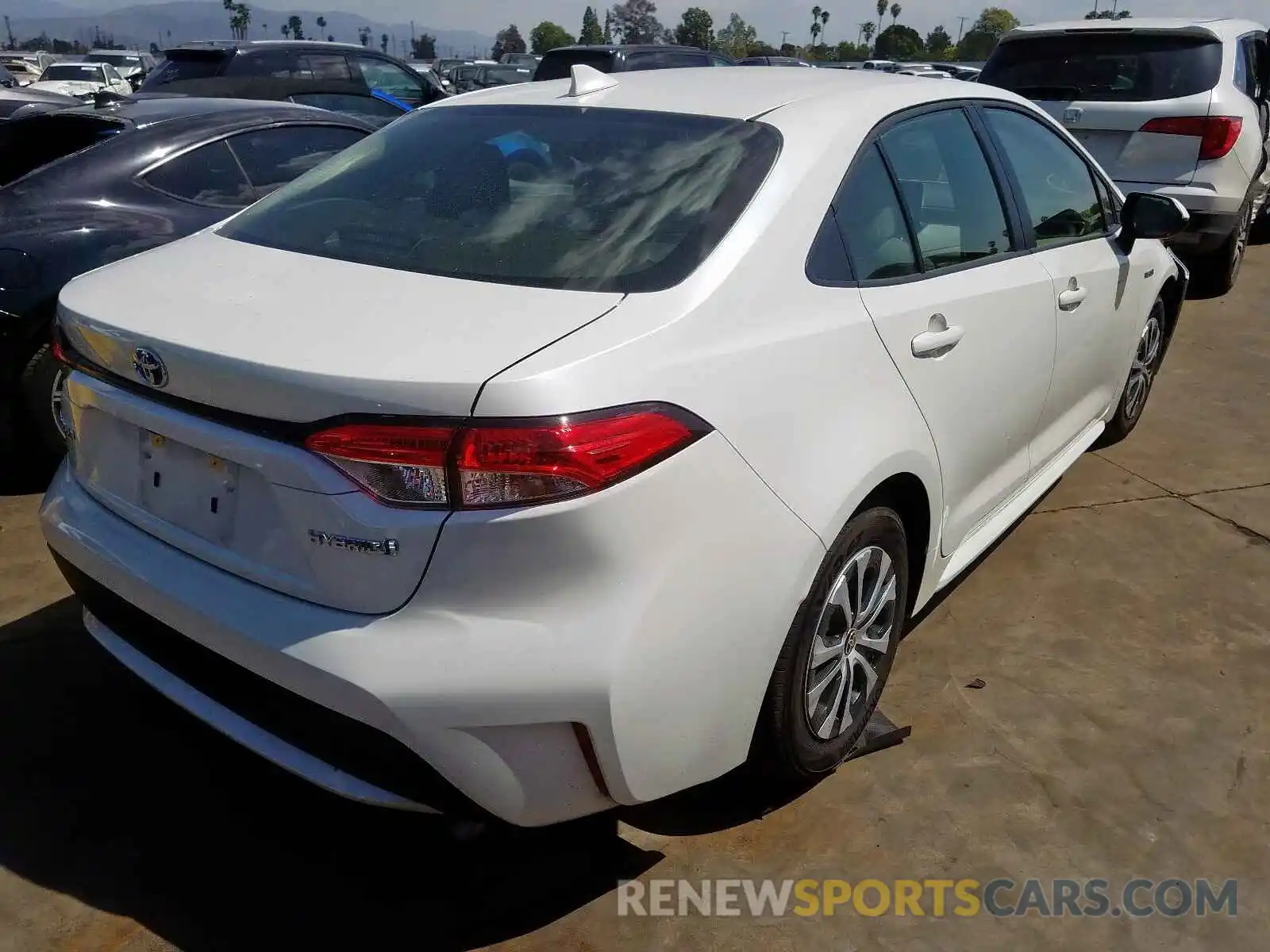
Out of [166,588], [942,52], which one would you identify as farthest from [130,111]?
[942,52]

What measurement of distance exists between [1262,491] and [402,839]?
3782mm

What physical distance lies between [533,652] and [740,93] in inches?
65.0

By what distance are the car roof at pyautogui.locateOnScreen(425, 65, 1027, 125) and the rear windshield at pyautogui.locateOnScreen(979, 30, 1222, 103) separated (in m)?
4.22

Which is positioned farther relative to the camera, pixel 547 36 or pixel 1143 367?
pixel 547 36

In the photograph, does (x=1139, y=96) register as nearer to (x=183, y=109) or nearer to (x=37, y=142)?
(x=183, y=109)

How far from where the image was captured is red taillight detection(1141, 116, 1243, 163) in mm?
6465

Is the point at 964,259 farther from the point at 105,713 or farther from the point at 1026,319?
the point at 105,713

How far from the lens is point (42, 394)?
13.3 ft

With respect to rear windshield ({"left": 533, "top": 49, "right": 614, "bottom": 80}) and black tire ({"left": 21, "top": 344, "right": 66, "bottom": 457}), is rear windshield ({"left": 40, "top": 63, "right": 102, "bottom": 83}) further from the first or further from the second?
black tire ({"left": 21, "top": 344, "right": 66, "bottom": 457})

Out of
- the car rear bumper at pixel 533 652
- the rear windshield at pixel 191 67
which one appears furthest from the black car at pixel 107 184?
the rear windshield at pixel 191 67

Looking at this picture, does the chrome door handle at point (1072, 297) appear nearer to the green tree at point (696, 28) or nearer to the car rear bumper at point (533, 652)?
the car rear bumper at point (533, 652)

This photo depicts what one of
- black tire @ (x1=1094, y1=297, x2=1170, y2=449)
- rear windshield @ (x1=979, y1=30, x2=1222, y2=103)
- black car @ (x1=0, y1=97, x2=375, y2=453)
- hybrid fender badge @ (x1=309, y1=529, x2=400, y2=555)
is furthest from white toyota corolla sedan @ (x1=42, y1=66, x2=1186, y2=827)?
rear windshield @ (x1=979, y1=30, x2=1222, y2=103)

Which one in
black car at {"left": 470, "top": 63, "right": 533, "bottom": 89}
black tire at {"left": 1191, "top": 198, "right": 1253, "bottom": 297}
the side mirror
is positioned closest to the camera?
the side mirror

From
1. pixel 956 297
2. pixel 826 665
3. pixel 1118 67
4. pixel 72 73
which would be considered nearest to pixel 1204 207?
pixel 1118 67
